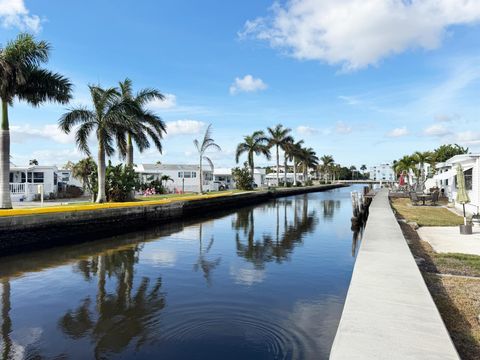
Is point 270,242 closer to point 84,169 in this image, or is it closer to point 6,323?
point 6,323

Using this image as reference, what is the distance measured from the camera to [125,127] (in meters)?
21.8

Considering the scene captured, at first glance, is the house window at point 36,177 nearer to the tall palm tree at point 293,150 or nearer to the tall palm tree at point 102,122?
the tall palm tree at point 102,122

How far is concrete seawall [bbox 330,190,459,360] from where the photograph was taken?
3953 mm

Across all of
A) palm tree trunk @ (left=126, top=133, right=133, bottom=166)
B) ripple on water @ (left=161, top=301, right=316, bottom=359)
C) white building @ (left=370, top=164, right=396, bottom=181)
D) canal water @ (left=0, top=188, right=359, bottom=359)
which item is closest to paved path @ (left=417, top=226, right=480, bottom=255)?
canal water @ (left=0, top=188, right=359, bottom=359)

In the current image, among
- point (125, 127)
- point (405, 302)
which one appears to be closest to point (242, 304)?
point (405, 302)

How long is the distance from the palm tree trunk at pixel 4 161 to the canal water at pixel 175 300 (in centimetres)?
397

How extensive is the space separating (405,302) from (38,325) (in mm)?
5882

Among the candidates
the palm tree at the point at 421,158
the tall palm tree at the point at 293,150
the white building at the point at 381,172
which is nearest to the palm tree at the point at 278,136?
the tall palm tree at the point at 293,150

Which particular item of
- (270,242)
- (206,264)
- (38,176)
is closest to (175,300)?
(206,264)

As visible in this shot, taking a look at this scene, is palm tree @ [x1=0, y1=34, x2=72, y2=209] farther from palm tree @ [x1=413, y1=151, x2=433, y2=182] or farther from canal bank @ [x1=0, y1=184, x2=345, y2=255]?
palm tree @ [x1=413, y1=151, x2=433, y2=182]

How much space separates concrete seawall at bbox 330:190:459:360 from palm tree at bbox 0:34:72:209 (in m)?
14.8

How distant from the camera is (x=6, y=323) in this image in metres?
6.93

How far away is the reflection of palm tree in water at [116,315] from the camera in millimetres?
6248

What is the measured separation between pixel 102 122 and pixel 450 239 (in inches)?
676
